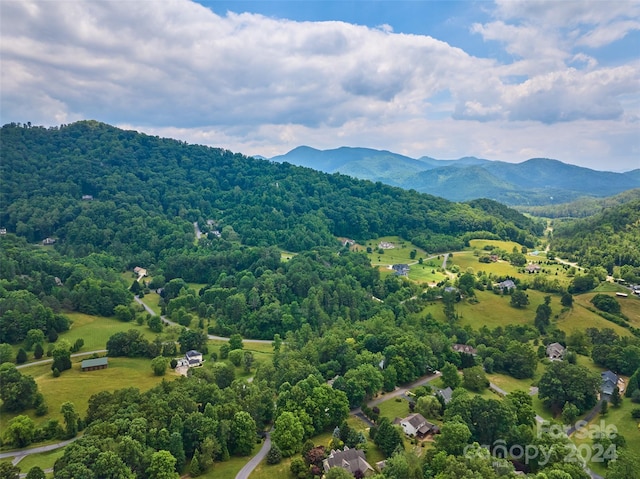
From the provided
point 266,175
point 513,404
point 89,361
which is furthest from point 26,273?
point 266,175

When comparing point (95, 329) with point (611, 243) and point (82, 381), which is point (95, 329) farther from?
point (611, 243)

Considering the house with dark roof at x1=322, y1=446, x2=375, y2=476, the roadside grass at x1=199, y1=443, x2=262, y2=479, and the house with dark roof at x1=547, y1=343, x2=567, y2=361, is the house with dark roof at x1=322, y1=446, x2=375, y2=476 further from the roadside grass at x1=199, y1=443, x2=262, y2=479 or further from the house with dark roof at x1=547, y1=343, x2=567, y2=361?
the house with dark roof at x1=547, y1=343, x2=567, y2=361

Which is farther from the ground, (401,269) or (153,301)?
(401,269)

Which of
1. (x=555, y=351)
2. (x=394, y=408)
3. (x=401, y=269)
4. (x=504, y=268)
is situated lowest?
(x=555, y=351)

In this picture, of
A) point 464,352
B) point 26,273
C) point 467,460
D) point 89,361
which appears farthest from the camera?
point 26,273

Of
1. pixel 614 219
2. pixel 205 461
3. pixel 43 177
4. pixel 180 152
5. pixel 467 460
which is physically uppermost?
pixel 180 152

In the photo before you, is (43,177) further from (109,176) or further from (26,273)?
(26,273)

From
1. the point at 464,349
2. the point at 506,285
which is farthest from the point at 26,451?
the point at 506,285
